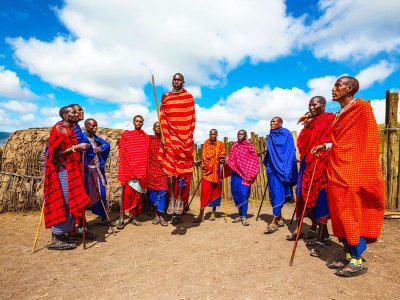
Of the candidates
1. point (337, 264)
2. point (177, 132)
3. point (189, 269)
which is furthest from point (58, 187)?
point (337, 264)

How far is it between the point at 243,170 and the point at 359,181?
3389mm

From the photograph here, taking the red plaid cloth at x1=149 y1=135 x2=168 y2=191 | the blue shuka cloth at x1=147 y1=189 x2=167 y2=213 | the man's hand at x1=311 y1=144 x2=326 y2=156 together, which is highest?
the man's hand at x1=311 y1=144 x2=326 y2=156

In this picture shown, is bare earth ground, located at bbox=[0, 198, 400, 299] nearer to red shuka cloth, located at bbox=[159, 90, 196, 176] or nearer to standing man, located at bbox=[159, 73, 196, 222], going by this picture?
standing man, located at bbox=[159, 73, 196, 222]

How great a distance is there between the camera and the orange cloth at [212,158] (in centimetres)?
721

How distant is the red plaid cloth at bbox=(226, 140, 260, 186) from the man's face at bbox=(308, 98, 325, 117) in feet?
7.12

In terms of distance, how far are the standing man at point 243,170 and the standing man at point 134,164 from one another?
221 centimetres

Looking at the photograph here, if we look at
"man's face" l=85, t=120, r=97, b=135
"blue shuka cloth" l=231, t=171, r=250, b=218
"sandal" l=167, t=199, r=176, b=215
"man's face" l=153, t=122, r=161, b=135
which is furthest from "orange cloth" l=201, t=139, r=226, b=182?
"man's face" l=85, t=120, r=97, b=135

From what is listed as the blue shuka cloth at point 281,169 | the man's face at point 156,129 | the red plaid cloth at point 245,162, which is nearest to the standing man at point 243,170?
the red plaid cloth at point 245,162

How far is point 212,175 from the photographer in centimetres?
721

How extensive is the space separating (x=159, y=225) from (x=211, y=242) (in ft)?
6.42

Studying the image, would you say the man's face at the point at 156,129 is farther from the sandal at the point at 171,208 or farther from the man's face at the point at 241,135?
the sandal at the point at 171,208

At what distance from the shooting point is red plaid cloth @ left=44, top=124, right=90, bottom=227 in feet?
15.7

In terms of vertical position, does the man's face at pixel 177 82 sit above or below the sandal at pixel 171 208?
above

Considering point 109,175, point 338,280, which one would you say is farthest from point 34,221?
point 338,280
